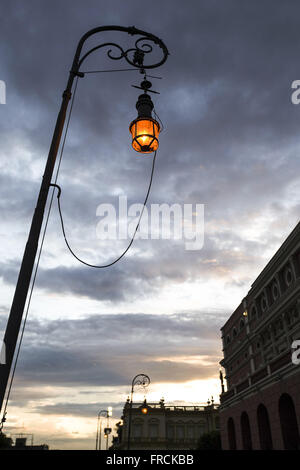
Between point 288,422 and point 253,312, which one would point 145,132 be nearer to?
point 288,422

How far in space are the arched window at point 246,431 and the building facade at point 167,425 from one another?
43.6 meters

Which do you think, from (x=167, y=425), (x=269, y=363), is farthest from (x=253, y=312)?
(x=167, y=425)

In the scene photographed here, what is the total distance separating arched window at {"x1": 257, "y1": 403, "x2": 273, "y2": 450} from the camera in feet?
93.6

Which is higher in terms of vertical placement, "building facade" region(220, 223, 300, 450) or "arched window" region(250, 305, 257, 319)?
"arched window" region(250, 305, 257, 319)

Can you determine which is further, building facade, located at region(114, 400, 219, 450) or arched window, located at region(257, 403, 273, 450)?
building facade, located at region(114, 400, 219, 450)

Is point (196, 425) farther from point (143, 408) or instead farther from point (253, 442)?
point (143, 408)

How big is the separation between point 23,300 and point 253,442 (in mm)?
33256

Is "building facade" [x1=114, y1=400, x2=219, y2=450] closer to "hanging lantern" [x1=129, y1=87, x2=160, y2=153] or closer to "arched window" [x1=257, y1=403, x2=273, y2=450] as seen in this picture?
"arched window" [x1=257, y1=403, x2=273, y2=450]

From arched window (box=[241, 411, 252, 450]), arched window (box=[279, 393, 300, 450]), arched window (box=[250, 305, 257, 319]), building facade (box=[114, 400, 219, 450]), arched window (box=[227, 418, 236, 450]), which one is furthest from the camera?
building facade (box=[114, 400, 219, 450])

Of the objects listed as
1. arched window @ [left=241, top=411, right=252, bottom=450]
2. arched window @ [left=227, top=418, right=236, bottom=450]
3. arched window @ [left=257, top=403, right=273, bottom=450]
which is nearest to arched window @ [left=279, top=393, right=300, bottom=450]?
arched window @ [left=257, top=403, right=273, bottom=450]

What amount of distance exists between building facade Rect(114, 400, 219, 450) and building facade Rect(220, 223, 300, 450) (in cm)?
3979

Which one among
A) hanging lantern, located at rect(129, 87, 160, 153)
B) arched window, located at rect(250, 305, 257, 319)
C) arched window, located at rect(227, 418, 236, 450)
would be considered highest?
arched window, located at rect(250, 305, 257, 319)
